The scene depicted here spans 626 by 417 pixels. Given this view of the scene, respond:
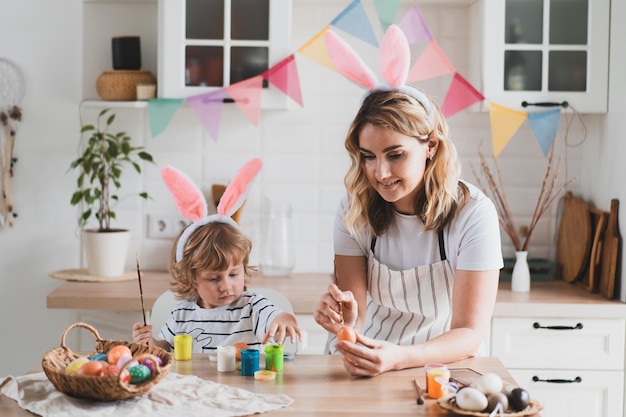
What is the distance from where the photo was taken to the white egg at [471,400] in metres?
1.75

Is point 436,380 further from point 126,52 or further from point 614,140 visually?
point 126,52

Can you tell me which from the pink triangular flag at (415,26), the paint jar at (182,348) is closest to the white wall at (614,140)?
the pink triangular flag at (415,26)

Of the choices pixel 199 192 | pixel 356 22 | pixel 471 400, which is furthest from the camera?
pixel 356 22

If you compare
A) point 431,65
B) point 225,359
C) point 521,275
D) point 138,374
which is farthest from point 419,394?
point 431,65

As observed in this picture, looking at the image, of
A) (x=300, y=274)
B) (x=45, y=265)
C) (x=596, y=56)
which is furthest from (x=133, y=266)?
(x=596, y=56)

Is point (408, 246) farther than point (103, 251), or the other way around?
point (103, 251)

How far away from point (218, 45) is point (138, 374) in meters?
1.88

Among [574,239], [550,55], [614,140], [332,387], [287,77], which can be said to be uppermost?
[550,55]

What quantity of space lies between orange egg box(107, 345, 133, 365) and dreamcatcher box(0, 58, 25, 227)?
6.27 ft

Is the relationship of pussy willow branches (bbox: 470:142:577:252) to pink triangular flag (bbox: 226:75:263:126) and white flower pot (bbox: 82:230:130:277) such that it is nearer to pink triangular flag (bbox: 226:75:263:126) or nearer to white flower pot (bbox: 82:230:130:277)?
pink triangular flag (bbox: 226:75:263:126)

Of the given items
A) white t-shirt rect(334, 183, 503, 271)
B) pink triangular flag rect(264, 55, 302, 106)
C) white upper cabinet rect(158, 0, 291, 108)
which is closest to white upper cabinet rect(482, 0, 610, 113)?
pink triangular flag rect(264, 55, 302, 106)

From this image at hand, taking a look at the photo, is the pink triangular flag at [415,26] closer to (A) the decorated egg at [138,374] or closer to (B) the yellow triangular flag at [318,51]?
(B) the yellow triangular flag at [318,51]

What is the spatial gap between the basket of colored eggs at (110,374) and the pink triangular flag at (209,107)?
1.63 m

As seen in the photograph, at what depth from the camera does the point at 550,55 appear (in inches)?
137
